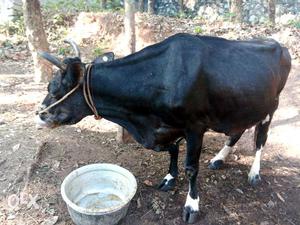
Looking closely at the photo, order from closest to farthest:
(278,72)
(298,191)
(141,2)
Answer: (278,72) < (298,191) < (141,2)

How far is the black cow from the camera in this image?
3.52 metres

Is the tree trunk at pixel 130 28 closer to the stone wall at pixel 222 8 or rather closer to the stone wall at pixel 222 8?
the stone wall at pixel 222 8

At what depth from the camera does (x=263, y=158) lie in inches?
207

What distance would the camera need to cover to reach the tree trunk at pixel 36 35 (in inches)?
250

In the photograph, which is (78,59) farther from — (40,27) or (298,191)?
(40,27)

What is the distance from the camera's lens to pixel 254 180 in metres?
4.66

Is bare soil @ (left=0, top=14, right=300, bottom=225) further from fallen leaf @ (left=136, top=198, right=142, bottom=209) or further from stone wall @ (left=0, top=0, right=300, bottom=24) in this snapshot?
stone wall @ (left=0, top=0, right=300, bottom=24)

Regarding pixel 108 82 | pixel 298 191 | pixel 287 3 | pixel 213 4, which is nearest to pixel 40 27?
pixel 108 82

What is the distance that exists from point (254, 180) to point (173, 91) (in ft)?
6.02

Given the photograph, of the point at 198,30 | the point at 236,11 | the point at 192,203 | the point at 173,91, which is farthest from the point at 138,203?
the point at 236,11

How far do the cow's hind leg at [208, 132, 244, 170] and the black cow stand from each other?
0.85 m

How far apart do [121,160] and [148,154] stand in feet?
1.21

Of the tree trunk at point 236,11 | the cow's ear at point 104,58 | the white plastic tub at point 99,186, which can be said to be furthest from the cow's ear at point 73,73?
the tree trunk at point 236,11

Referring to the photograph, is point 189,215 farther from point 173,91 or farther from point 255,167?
point 173,91
